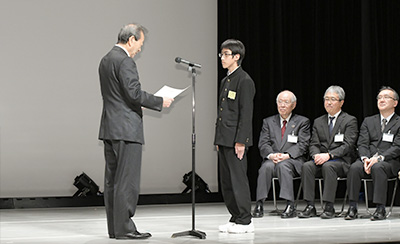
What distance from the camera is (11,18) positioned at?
7.02 m

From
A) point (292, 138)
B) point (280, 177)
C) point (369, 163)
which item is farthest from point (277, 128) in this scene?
point (369, 163)

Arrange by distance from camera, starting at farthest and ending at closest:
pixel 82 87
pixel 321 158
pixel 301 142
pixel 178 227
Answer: pixel 82 87
pixel 301 142
pixel 321 158
pixel 178 227

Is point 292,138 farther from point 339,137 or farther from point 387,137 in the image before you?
point 387,137

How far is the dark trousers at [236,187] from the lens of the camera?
459 centimetres

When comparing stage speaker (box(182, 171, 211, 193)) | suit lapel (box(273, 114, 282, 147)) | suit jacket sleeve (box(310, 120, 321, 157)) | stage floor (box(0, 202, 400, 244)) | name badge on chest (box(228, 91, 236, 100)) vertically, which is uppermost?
name badge on chest (box(228, 91, 236, 100))

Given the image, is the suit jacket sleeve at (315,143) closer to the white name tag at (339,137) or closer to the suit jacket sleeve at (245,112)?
the white name tag at (339,137)

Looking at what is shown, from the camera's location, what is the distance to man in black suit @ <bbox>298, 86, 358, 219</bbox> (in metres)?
5.84

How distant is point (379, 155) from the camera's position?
5859 millimetres

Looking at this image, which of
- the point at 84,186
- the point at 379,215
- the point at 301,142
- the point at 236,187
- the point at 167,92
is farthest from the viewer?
the point at 84,186

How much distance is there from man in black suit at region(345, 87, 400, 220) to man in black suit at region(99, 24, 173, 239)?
7.54 feet

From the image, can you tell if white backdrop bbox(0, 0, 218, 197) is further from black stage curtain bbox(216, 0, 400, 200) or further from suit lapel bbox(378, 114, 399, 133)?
suit lapel bbox(378, 114, 399, 133)

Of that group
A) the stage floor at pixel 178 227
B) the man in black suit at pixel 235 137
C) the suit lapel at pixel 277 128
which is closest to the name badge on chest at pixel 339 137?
the suit lapel at pixel 277 128

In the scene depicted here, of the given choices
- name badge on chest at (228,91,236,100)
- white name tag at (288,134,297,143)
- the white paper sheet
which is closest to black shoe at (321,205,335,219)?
white name tag at (288,134,297,143)

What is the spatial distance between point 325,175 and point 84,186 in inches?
109
